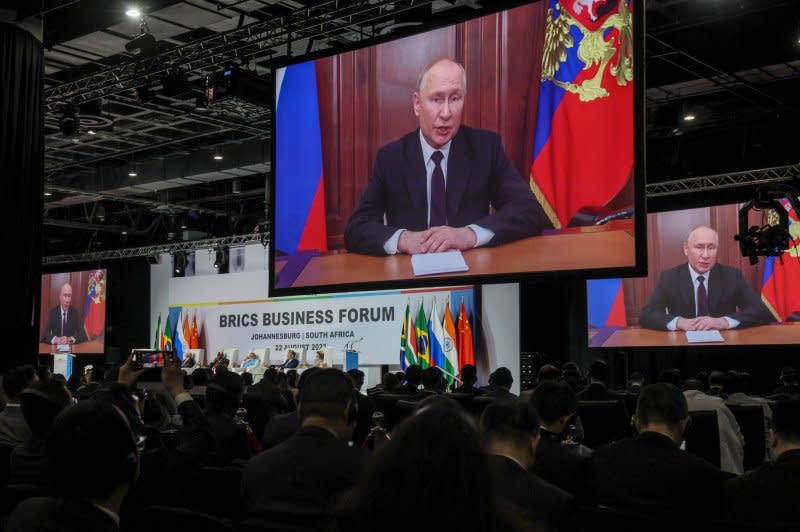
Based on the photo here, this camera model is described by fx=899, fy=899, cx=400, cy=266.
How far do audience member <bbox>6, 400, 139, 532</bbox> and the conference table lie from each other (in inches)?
216

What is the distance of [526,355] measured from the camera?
15.0 meters

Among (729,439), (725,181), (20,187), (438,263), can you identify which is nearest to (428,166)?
(438,263)

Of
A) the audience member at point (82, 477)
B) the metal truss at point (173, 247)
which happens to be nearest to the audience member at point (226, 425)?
the audience member at point (82, 477)

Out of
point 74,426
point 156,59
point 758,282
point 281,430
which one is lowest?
point 281,430

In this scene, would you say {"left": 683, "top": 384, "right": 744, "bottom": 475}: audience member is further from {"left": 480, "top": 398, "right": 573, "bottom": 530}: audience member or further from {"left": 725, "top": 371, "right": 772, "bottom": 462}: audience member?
{"left": 480, "top": 398, "right": 573, "bottom": 530}: audience member

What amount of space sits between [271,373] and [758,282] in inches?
322

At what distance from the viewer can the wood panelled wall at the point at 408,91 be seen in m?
7.75

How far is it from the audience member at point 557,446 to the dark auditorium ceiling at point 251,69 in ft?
15.8

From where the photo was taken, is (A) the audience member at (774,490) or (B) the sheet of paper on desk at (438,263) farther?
(B) the sheet of paper on desk at (438,263)

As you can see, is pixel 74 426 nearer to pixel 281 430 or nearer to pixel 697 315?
pixel 281 430

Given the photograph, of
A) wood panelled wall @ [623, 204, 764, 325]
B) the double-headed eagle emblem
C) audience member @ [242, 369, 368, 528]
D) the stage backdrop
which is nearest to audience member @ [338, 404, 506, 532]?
audience member @ [242, 369, 368, 528]

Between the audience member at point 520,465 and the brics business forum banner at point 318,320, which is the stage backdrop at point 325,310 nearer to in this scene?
the brics business forum banner at point 318,320

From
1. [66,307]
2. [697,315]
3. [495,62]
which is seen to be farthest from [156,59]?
[66,307]

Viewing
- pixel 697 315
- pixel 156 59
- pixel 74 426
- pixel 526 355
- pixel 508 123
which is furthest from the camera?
pixel 526 355
